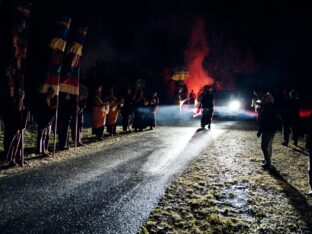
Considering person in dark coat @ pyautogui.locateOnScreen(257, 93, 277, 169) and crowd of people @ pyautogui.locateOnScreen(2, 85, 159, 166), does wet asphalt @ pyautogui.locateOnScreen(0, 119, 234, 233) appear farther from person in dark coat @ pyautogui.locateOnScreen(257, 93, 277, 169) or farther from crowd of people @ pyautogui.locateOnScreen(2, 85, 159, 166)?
person in dark coat @ pyautogui.locateOnScreen(257, 93, 277, 169)

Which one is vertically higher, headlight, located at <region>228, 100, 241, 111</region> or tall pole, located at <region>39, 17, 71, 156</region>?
tall pole, located at <region>39, 17, 71, 156</region>

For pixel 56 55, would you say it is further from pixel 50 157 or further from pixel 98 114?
pixel 98 114

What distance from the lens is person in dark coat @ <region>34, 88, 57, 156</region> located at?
8.70m

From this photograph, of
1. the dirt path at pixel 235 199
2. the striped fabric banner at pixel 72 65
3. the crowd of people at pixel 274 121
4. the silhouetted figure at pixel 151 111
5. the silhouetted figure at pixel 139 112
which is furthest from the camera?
the silhouetted figure at pixel 151 111

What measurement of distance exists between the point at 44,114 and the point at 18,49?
1.99 metres

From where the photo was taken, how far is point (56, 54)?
877 centimetres

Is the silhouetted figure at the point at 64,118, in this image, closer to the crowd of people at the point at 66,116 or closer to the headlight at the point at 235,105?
the crowd of people at the point at 66,116

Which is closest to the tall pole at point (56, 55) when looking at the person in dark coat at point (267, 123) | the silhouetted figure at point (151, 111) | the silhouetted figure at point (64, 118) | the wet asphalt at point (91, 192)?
the silhouetted figure at point (64, 118)

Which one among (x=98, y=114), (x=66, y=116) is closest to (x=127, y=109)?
(x=98, y=114)

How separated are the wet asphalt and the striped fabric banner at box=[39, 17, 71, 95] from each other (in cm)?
207

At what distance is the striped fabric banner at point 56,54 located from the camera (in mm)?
8664

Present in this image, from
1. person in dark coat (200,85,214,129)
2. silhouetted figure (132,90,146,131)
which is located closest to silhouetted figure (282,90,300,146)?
person in dark coat (200,85,214,129)

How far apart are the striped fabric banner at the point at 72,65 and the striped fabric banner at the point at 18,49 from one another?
82.9 inches

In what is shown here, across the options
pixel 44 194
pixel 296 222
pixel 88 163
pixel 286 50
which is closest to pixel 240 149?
pixel 88 163
